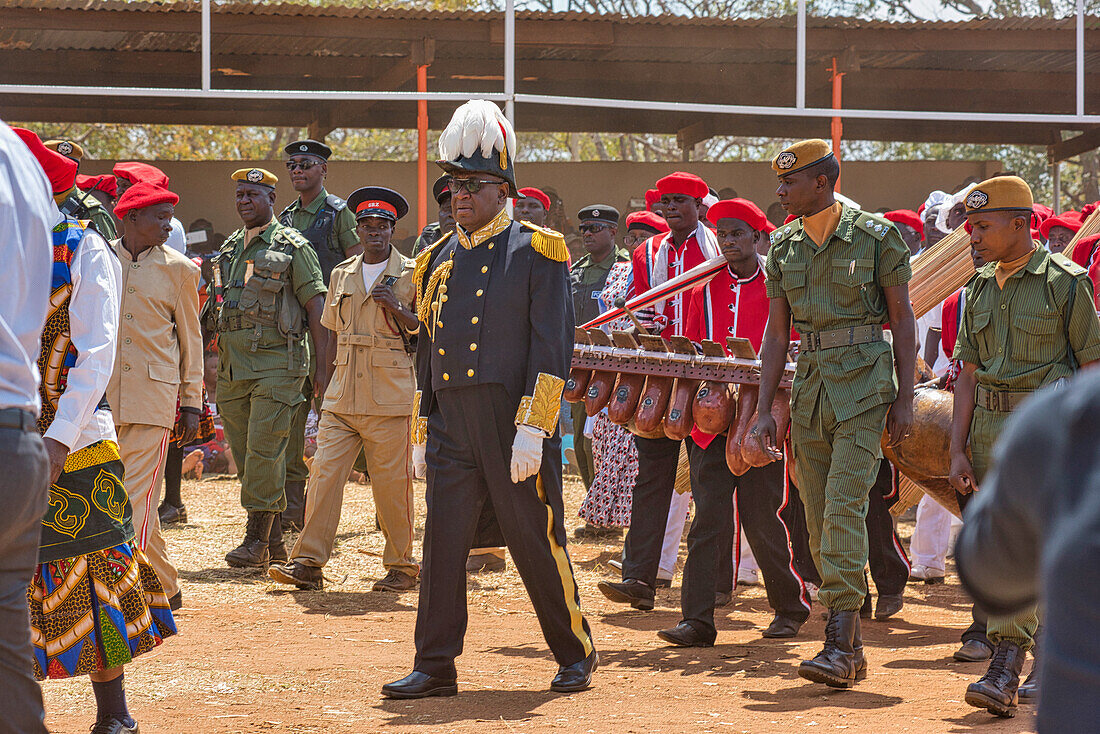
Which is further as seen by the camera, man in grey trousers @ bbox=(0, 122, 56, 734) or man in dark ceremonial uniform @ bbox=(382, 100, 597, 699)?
man in dark ceremonial uniform @ bbox=(382, 100, 597, 699)

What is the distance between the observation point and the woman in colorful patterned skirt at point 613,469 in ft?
31.1

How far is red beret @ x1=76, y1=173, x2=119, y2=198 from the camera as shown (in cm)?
965

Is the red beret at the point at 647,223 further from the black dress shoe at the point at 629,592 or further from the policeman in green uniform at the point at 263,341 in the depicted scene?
the black dress shoe at the point at 629,592

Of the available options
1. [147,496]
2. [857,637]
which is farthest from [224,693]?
[857,637]

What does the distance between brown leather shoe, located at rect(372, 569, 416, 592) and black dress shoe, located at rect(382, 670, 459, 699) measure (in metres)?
2.76

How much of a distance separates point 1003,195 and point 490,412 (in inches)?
89.8

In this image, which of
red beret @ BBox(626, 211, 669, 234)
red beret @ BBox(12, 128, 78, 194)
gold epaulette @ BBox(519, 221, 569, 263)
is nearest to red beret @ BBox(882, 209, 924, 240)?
red beret @ BBox(626, 211, 669, 234)

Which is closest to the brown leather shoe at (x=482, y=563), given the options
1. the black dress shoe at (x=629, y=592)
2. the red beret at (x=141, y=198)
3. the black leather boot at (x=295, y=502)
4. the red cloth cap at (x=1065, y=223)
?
the black leather boot at (x=295, y=502)

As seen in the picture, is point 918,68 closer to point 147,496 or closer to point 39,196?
point 147,496

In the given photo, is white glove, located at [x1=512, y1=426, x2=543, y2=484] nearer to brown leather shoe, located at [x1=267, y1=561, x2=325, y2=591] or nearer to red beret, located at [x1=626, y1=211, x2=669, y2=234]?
brown leather shoe, located at [x1=267, y1=561, x2=325, y2=591]

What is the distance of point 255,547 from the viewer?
28.8ft

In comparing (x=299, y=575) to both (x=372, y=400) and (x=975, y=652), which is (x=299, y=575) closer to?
(x=372, y=400)

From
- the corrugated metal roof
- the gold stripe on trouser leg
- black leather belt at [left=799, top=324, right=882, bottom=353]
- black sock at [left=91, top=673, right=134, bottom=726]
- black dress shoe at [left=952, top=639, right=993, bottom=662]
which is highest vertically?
the corrugated metal roof

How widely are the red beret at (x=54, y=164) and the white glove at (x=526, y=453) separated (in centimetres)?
190
